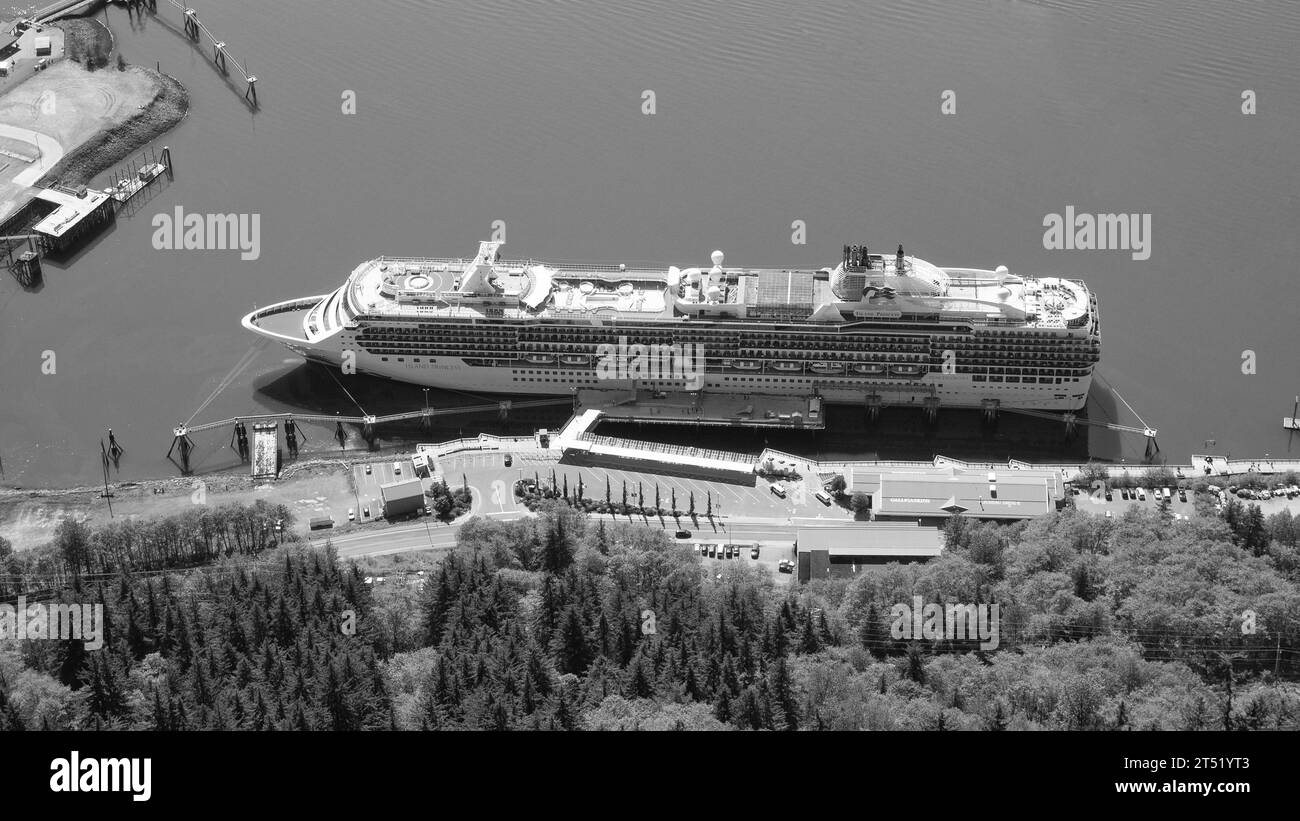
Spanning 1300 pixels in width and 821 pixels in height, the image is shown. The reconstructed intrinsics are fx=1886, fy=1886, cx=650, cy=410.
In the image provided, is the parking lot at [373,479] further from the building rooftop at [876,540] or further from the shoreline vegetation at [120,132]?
the shoreline vegetation at [120,132]

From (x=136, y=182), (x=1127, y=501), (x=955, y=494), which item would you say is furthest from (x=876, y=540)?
(x=136, y=182)

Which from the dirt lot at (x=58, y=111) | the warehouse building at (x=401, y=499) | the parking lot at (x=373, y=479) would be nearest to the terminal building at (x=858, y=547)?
the warehouse building at (x=401, y=499)

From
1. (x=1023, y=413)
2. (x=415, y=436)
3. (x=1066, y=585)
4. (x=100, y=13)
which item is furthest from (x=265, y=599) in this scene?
(x=100, y=13)

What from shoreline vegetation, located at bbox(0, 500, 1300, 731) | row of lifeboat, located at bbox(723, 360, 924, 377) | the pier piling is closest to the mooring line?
the pier piling

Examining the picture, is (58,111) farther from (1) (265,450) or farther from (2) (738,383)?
(2) (738,383)

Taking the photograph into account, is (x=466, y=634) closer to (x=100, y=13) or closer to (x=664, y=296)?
(x=664, y=296)

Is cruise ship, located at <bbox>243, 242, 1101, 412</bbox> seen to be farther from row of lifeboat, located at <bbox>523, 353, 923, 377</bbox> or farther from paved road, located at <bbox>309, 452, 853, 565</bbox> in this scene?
paved road, located at <bbox>309, 452, 853, 565</bbox>
